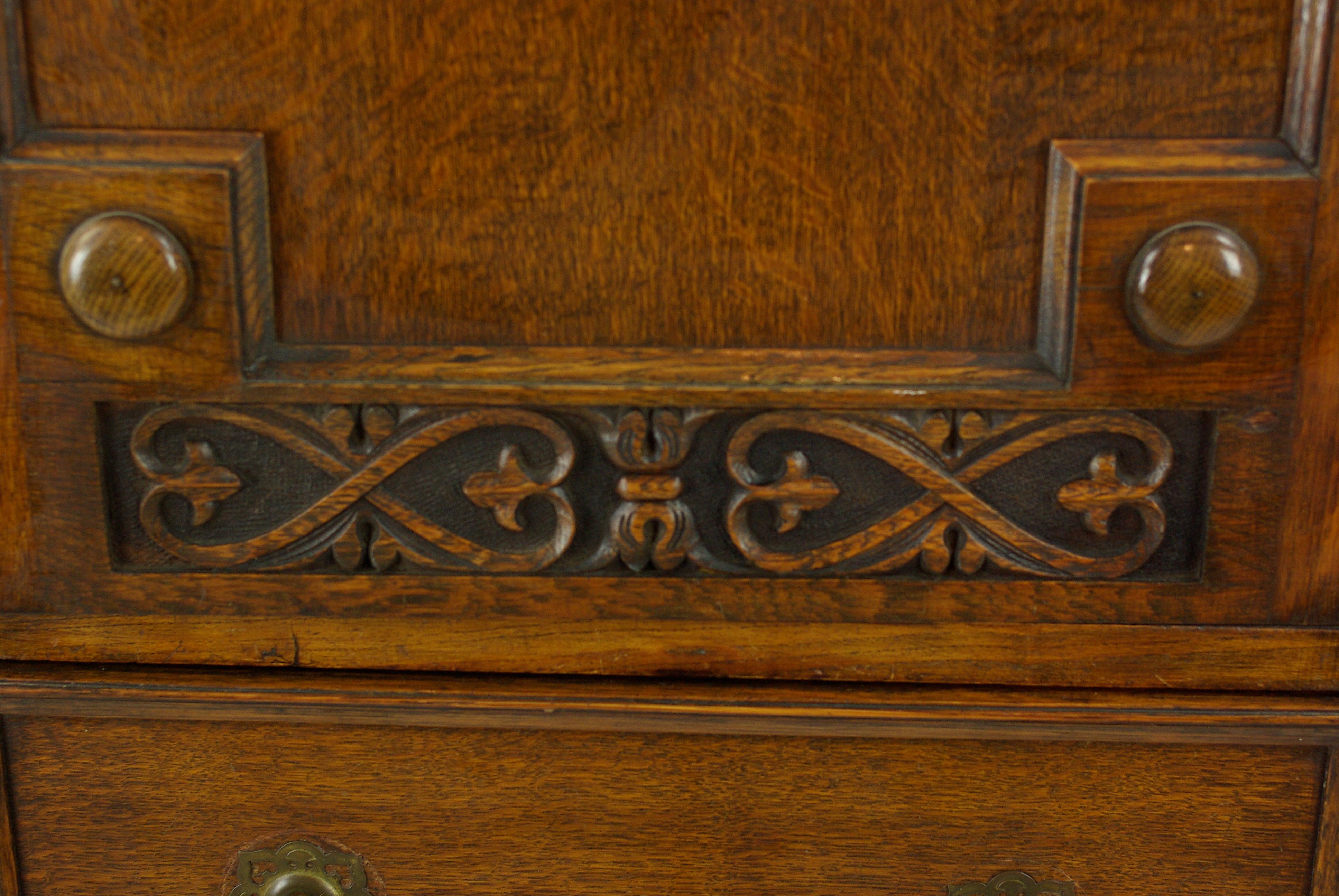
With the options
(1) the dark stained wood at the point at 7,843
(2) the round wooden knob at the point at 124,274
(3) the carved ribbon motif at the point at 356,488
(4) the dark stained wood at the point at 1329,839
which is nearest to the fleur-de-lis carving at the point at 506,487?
(3) the carved ribbon motif at the point at 356,488

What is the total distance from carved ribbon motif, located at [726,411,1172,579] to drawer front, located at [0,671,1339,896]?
6cm

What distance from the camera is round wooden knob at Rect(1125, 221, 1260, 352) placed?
1.11 ft

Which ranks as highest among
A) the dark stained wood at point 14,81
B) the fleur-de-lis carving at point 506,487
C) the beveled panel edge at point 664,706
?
the dark stained wood at point 14,81

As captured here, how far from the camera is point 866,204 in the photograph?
0.36 meters

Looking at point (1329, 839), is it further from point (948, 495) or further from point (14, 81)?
point (14, 81)

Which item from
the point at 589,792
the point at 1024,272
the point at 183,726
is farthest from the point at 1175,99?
the point at 183,726

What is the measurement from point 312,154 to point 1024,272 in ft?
0.91

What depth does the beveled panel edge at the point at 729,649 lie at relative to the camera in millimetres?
380

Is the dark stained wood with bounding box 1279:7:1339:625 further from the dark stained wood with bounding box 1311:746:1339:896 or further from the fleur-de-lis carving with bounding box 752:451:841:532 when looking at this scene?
the fleur-de-lis carving with bounding box 752:451:841:532

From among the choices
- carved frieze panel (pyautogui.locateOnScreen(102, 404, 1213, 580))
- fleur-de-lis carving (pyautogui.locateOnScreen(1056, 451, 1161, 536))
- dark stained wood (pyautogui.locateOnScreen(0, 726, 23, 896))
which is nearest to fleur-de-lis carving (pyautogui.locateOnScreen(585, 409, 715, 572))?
carved frieze panel (pyautogui.locateOnScreen(102, 404, 1213, 580))

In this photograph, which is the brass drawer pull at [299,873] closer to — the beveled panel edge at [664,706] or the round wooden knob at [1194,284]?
the beveled panel edge at [664,706]

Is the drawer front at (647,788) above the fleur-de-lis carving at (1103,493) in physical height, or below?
below

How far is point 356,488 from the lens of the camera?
0.38 m

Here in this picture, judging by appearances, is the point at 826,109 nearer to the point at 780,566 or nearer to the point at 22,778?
the point at 780,566
